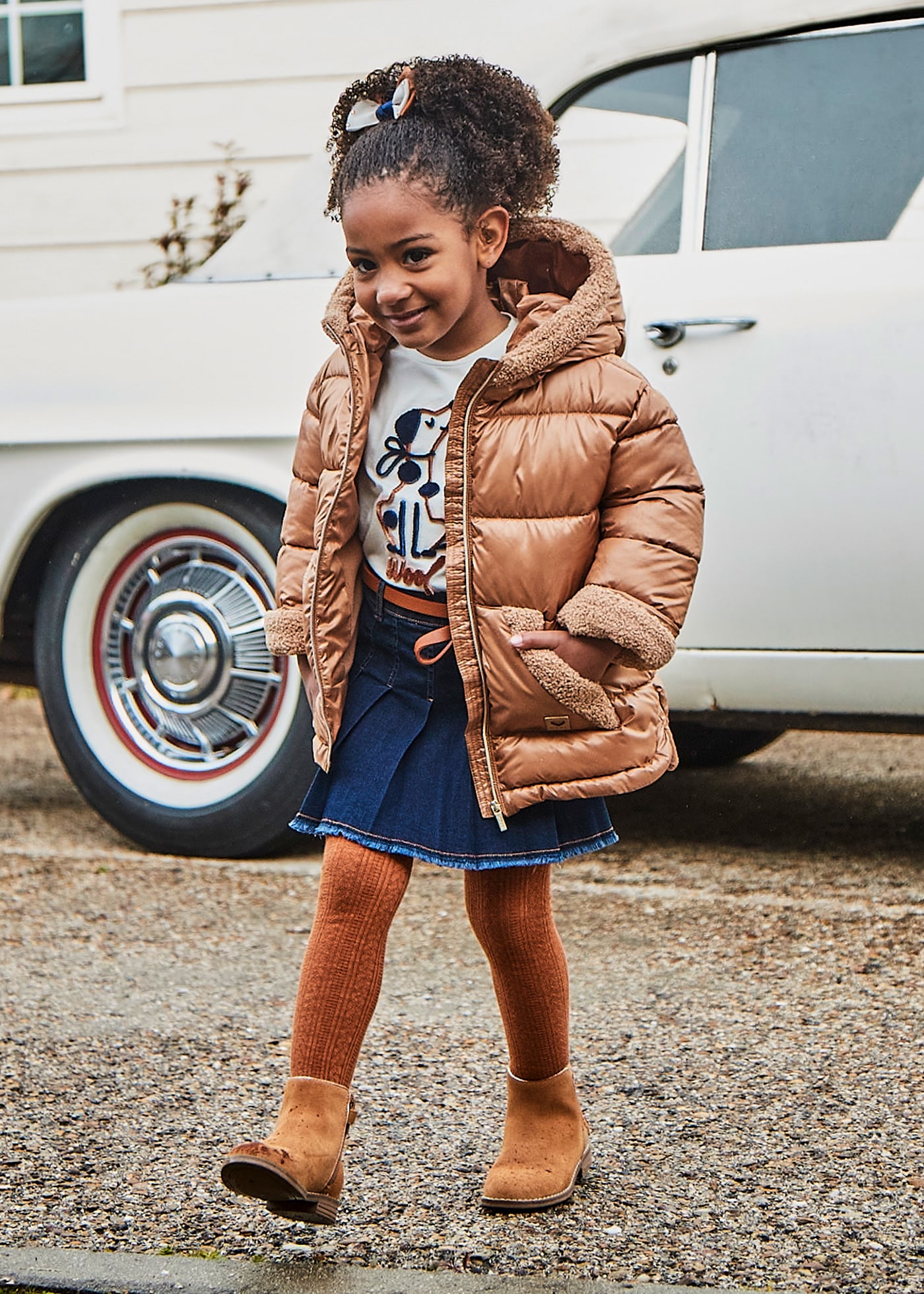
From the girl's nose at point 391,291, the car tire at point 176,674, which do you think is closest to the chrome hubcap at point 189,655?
the car tire at point 176,674

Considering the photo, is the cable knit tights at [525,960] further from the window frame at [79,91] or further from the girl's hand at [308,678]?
the window frame at [79,91]

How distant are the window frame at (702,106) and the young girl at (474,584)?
154 cm

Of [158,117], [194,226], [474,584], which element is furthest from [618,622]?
[158,117]

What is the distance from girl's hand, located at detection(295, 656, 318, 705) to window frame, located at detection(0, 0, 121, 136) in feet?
16.0

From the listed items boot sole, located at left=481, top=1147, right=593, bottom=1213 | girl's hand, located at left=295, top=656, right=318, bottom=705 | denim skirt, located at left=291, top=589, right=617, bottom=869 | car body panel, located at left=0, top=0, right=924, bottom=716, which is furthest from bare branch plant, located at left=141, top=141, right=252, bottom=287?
boot sole, located at left=481, top=1147, right=593, bottom=1213

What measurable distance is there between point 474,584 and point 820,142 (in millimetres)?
2016

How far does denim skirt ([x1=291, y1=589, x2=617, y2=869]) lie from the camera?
2.17 m

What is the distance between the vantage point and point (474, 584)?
2.13m

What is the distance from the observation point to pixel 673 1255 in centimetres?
206

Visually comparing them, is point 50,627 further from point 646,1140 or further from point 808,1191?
point 808,1191

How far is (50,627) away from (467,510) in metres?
2.25

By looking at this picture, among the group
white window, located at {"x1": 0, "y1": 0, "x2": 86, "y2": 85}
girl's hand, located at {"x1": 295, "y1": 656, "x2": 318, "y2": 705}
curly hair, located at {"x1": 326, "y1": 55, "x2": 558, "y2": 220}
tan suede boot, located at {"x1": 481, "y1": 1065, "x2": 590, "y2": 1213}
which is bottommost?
tan suede boot, located at {"x1": 481, "y1": 1065, "x2": 590, "y2": 1213}

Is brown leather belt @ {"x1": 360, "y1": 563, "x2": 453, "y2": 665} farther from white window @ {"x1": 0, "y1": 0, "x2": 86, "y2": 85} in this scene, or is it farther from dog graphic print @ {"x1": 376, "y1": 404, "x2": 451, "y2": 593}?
white window @ {"x1": 0, "y1": 0, "x2": 86, "y2": 85}

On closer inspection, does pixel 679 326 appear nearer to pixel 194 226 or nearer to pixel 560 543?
pixel 560 543
